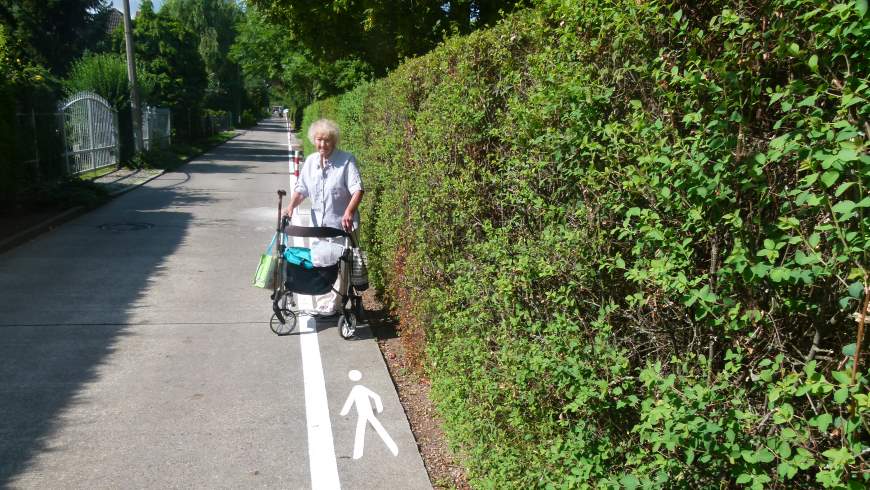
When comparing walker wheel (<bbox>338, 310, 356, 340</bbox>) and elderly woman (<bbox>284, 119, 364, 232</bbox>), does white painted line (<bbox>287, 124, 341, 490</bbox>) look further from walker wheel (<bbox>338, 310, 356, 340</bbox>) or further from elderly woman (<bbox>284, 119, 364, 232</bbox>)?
elderly woman (<bbox>284, 119, 364, 232</bbox>)

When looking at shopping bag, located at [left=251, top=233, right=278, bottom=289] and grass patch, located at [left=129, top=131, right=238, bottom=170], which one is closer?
shopping bag, located at [left=251, top=233, right=278, bottom=289]

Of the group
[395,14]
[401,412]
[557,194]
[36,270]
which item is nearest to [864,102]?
[557,194]

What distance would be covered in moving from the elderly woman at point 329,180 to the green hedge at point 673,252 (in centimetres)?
317

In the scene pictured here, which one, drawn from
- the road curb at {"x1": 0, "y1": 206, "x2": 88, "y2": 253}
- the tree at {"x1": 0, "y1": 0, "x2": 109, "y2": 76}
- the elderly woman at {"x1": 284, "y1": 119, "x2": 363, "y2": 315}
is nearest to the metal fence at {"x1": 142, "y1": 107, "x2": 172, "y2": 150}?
the tree at {"x1": 0, "y1": 0, "x2": 109, "y2": 76}

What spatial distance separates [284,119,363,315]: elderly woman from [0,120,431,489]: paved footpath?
1.13 m

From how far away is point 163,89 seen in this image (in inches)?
1443

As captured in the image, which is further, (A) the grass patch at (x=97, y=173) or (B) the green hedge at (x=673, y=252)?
(A) the grass patch at (x=97, y=173)

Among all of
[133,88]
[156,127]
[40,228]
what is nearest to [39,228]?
[40,228]

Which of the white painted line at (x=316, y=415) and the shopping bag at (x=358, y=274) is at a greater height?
the shopping bag at (x=358, y=274)

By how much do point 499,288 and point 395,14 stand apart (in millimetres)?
13942

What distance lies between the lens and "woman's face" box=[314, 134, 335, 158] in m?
6.95

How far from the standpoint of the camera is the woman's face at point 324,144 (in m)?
6.95

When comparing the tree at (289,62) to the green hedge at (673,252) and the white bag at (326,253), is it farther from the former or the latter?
the green hedge at (673,252)

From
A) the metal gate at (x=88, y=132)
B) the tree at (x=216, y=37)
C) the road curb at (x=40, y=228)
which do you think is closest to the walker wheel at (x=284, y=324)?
the road curb at (x=40, y=228)
